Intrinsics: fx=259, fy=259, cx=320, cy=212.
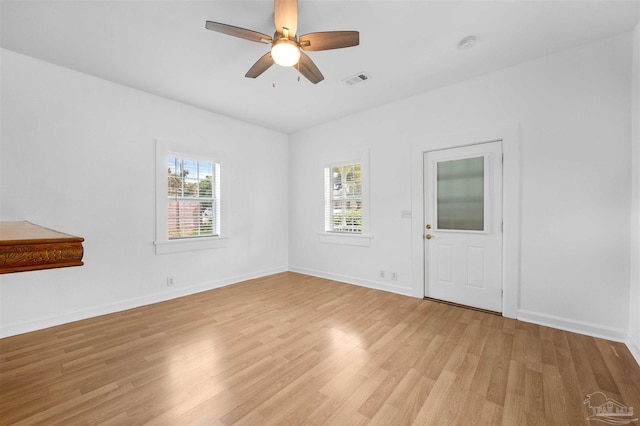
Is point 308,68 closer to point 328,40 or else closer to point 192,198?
point 328,40

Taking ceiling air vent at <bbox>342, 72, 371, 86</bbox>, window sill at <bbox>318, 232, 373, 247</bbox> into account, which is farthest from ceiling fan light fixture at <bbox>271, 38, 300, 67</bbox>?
window sill at <bbox>318, 232, 373, 247</bbox>

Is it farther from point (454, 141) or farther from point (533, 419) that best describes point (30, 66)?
point (533, 419)

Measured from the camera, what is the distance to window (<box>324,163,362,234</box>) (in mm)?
4531

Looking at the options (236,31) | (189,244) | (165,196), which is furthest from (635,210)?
(165,196)

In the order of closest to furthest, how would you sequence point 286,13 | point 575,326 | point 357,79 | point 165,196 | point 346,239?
point 286,13 < point 575,326 < point 357,79 < point 165,196 < point 346,239

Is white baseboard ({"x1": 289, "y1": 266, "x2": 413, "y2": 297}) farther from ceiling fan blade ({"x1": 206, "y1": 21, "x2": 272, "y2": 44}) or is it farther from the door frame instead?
ceiling fan blade ({"x1": 206, "y1": 21, "x2": 272, "y2": 44})

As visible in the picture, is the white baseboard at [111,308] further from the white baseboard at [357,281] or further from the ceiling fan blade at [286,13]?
the ceiling fan blade at [286,13]

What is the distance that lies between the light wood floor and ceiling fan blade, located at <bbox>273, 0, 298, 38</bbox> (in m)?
2.67

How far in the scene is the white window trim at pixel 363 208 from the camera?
4.30 metres

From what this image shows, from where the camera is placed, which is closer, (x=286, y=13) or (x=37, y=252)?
(x=37, y=252)

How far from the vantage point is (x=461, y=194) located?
3424 mm

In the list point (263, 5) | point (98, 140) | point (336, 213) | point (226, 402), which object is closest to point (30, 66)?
point (98, 140)

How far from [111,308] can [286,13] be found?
150 inches

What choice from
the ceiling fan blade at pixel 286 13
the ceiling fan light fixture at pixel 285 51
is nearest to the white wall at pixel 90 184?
the ceiling fan light fixture at pixel 285 51
